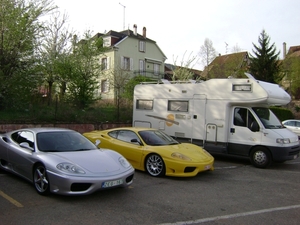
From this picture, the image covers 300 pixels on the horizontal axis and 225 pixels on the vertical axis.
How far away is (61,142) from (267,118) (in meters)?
6.95

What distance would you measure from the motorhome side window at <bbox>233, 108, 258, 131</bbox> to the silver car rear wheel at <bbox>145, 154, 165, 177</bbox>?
389 cm

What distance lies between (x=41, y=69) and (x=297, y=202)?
41.8ft

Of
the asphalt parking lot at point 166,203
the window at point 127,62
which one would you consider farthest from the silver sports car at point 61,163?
the window at point 127,62

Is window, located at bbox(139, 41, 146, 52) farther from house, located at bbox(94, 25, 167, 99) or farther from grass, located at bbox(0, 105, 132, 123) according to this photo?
grass, located at bbox(0, 105, 132, 123)

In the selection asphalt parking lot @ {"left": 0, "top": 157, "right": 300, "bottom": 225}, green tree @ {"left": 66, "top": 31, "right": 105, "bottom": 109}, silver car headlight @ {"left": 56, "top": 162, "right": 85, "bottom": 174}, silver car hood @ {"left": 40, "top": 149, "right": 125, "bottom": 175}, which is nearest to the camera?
asphalt parking lot @ {"left": 0, "top": 157, "right": 300, "bottom": 225}

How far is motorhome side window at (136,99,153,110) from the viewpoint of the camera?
42.0 feet

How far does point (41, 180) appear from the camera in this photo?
5.72 meters

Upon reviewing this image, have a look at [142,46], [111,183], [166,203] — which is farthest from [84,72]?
[142,46]

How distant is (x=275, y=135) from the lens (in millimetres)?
9570

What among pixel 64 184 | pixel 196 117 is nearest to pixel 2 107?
pixel 196 117

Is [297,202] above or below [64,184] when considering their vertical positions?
below

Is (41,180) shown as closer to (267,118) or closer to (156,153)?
(156,153)

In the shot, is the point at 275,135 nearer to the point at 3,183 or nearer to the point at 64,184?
the point at 64,184

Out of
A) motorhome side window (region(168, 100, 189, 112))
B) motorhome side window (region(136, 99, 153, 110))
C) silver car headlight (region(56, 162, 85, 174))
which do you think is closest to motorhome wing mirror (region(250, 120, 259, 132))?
motorhome side window (region(168, 100, 189, 112))
